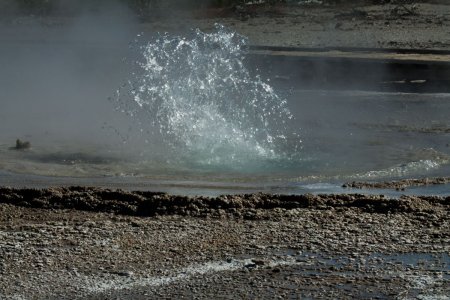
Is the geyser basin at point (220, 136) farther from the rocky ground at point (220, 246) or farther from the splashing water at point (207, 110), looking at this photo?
the rocky ground at point (220, 246)

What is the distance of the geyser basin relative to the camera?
7684mm

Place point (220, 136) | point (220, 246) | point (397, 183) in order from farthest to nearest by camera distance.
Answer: point (220, 136)
point (397, 183)
point (220, 246)

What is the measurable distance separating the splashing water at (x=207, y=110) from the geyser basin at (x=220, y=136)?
0.04 feet

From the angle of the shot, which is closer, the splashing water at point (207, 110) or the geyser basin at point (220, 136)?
the geyser basin at point (220, 136)

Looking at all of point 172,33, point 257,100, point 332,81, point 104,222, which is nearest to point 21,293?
point 104,222

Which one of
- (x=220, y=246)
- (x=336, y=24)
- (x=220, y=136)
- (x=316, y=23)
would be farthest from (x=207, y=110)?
(x=316, y=23)

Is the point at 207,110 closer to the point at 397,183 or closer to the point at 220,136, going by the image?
the point at 220,136

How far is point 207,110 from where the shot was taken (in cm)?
919

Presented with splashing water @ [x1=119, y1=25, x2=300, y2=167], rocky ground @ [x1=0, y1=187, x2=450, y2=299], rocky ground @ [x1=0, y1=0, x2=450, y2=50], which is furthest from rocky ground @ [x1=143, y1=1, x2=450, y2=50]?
rocky ground @ [x1=0, y1=187, x2=450, y2=299]

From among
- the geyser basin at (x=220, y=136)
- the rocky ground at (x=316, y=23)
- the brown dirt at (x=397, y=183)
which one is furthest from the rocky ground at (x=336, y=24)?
the brown dirt at (x=397, y=183)

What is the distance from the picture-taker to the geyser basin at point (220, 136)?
768cm

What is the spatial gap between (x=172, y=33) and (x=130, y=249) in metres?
10.9

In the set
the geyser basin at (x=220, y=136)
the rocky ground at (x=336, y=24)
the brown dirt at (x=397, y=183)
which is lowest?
the brown dirt at (x=397, y=183)

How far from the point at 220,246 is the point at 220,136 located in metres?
2.92
